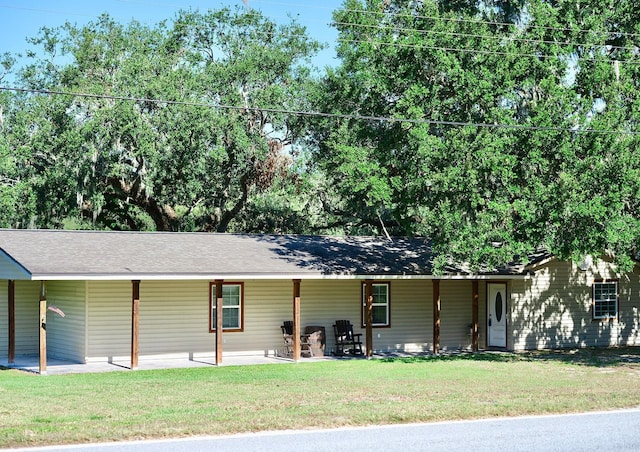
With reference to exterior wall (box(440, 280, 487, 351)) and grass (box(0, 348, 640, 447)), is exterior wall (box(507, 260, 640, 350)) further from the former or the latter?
grass (box(0, 348, 640, 447))

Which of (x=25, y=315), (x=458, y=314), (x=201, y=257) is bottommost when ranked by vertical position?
(x=458, y=314)

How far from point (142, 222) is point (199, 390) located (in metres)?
24.2

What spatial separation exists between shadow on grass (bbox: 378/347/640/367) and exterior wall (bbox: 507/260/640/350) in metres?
0.82

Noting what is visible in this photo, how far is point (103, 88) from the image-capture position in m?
34.2

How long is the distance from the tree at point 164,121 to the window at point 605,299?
560 inches

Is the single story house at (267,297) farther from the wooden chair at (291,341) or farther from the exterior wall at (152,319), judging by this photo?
the wooden chair at (291,341)

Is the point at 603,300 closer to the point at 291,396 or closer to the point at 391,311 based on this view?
the point at 391,311

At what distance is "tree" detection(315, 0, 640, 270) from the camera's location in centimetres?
2152

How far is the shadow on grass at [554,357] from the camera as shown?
2330cm

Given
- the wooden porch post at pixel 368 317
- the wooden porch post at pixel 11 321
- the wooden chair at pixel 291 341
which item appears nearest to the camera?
the wooden porch post at pixel 11 321

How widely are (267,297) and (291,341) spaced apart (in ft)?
4.63

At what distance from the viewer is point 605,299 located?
28.6 m

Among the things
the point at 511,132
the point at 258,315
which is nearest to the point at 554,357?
the point at 511,132

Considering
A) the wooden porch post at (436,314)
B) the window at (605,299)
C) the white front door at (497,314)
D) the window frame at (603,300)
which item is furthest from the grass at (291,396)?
the window at (605,299)
